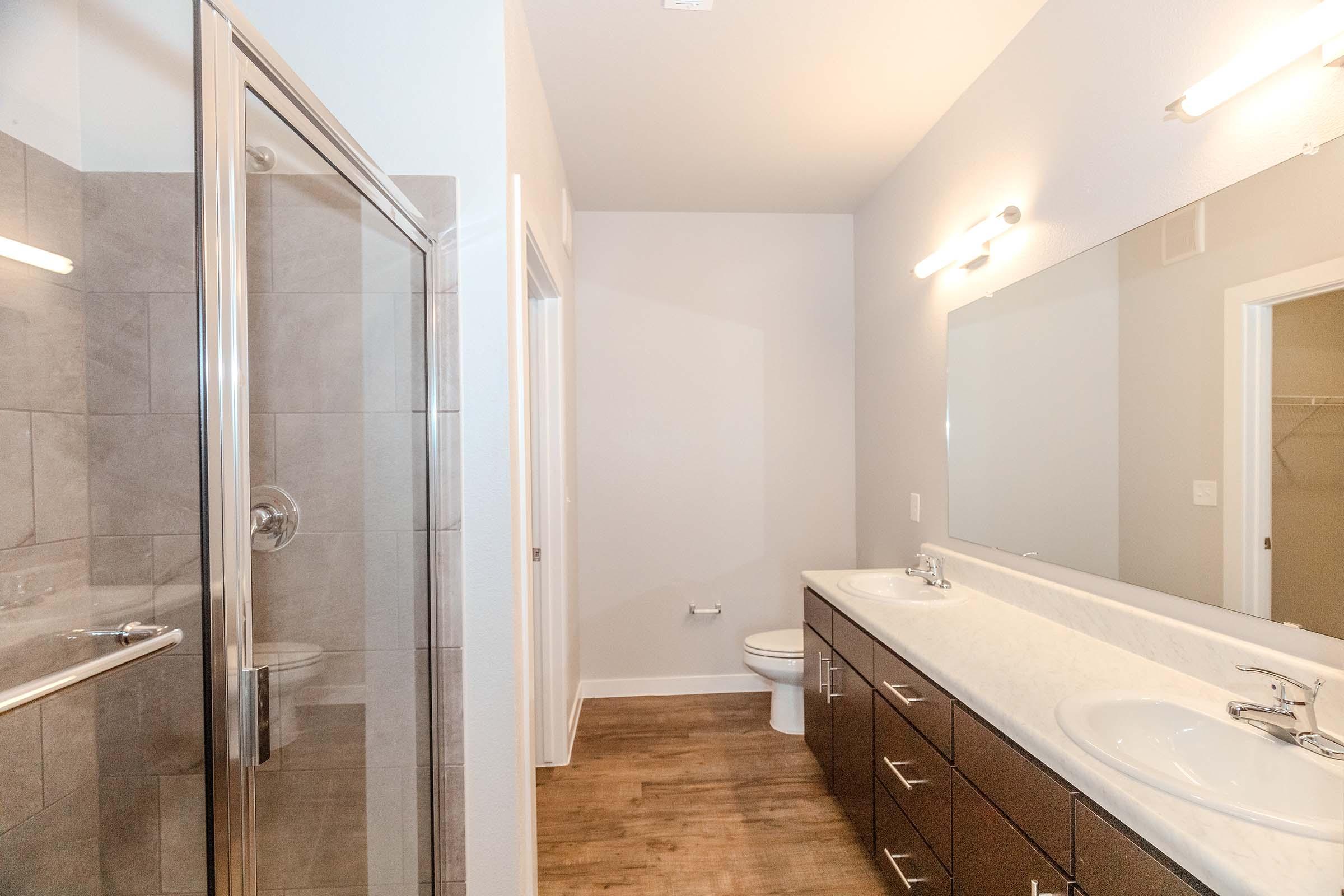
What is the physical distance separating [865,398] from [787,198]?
1049 millimetres

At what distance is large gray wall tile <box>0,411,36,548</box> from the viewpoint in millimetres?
797

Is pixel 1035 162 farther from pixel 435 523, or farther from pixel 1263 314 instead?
pixel 435 523

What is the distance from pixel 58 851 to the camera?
2.91ft

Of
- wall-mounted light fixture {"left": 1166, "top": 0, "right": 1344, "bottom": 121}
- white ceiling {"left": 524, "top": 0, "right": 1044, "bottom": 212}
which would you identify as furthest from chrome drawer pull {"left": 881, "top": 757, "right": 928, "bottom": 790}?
white ceiling {"left": 524, "top": 0, "right": 1044, "bottom": 212}

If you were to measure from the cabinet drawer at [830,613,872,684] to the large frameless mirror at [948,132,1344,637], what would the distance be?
538 millimetres

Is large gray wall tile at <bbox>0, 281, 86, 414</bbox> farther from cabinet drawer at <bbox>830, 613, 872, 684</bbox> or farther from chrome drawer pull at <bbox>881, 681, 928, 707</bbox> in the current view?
cabinet drawer at <bbox>830, 613, 872, 684</bbox>

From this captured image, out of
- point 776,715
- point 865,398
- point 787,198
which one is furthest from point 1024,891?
point 787,198

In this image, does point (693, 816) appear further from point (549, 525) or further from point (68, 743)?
point (68, 743)

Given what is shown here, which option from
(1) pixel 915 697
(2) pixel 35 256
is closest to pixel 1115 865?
(1) pixel 915 697

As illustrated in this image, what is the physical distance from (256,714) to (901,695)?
Answer: 56.5 inches

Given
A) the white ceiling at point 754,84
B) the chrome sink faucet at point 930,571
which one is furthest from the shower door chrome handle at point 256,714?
the chrome sink faucet at point 930,571

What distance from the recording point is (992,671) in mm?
1494

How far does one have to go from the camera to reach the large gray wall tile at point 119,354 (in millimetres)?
866

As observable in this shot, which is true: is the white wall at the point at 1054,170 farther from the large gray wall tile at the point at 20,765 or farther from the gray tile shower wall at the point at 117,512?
the large gray wall tile at the point at 20,765
